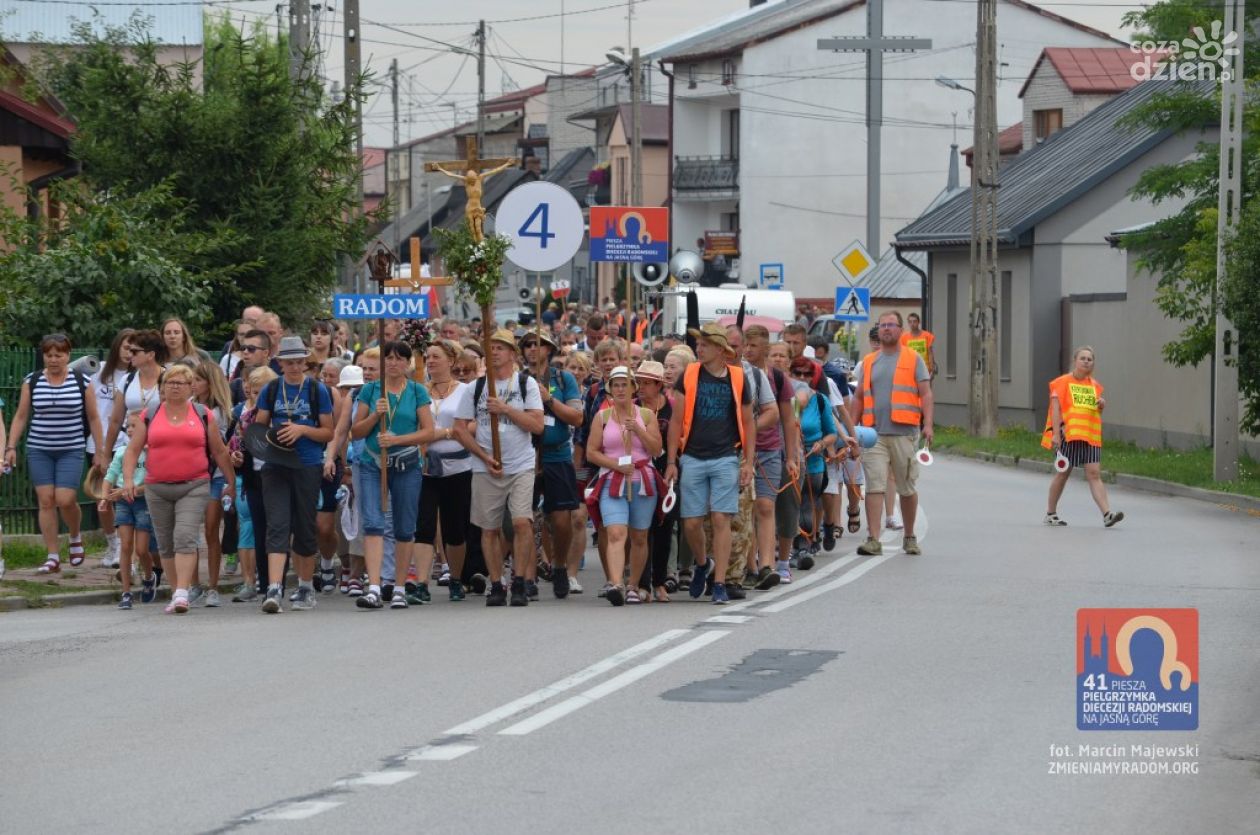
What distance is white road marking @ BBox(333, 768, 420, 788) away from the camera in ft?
26.2

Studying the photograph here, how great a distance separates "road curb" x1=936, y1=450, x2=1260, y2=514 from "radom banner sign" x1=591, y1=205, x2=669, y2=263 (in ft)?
26.5

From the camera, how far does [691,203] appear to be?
7912cm

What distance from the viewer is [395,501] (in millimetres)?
14180

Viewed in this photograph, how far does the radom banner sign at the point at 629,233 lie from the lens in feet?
63.4

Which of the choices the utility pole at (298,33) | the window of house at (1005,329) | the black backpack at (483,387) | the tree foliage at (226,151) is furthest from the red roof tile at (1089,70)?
the black backpack at (483,387)

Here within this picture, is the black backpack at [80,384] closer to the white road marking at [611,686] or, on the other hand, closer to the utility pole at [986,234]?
the white road marking at [611,686]

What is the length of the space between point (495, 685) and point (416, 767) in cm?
210

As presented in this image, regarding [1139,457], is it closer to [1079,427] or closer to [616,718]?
[1079,427]

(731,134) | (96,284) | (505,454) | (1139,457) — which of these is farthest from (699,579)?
(731,134)

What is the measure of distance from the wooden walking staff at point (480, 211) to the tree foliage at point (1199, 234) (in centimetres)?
1211

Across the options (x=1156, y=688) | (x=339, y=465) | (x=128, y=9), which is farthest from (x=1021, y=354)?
(x=1156, y=688)

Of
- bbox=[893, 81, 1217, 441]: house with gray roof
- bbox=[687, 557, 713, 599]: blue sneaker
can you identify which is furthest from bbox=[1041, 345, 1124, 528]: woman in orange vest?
bbox=[893, 81, 1217, 441]: house with gray roof

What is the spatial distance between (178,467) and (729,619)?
383 cm

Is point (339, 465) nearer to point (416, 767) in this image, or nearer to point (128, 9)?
point (416, 767)
